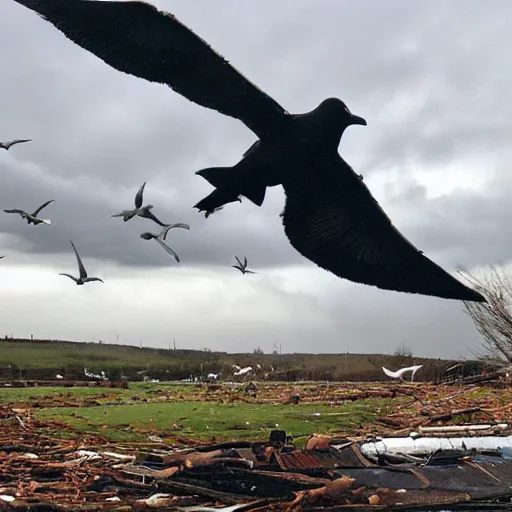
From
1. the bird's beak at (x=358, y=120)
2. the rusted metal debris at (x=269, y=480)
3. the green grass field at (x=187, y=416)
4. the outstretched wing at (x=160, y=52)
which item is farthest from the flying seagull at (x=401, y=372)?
the outstretched wing at (x=160, y=52)

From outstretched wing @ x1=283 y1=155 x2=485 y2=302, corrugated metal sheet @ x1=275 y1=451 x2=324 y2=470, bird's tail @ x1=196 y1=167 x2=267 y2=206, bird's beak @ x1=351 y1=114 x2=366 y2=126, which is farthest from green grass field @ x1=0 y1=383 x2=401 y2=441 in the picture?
bird's beak @ x1=351 y1=114 x2=366 y2=126

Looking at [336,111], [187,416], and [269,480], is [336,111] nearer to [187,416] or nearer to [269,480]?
[269,480]

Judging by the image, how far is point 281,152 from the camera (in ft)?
→ 16.5

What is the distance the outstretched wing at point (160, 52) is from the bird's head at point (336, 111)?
29cm

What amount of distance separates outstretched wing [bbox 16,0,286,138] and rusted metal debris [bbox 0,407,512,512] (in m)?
3.39

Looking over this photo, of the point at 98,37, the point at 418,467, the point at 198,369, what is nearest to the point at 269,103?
the point at 98,37

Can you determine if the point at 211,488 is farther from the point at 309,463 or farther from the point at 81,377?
the point at 81,377

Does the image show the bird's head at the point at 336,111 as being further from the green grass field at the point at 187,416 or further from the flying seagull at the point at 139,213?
the green grass field at the point at 187,416

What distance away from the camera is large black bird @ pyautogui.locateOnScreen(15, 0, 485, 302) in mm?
4637

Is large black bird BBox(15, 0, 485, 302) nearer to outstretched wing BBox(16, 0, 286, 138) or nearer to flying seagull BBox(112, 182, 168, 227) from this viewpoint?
outstretched wing BBox(16, 0, 286, 138)

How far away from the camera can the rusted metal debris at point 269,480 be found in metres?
6.54

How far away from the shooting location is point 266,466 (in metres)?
6.91

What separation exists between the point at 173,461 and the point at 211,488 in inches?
32.2

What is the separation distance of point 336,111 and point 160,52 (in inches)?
49.0
